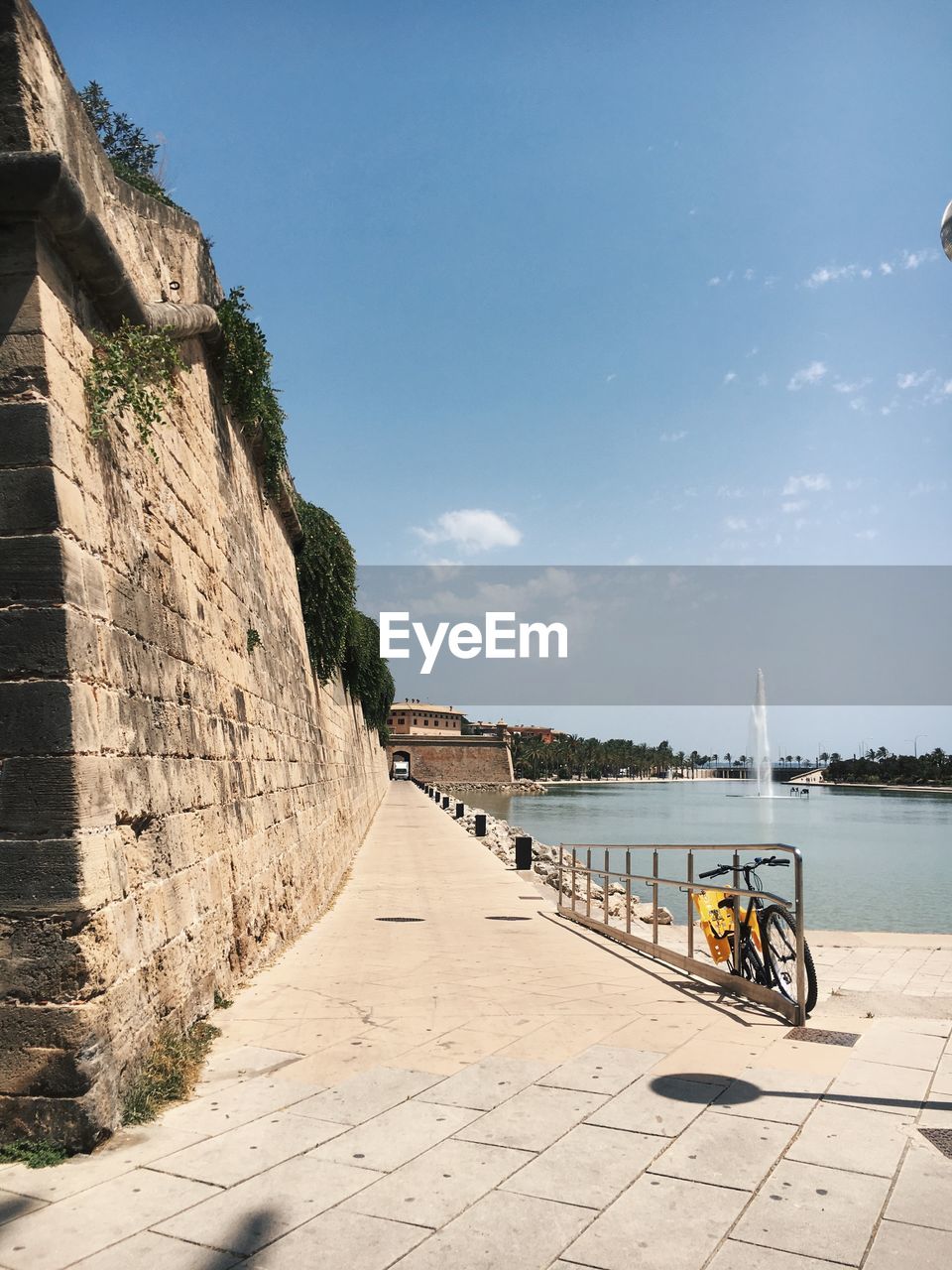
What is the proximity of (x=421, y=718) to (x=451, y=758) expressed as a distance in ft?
95.0

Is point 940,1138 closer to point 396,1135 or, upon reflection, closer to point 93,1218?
point 396,1135

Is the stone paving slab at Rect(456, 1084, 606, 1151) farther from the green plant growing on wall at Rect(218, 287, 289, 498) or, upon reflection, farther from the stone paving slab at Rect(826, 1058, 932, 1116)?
the green plant growing on wall at Rect(218, 287, 289, 498)

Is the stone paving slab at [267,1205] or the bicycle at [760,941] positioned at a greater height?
the stone paving slab at [267,1205]

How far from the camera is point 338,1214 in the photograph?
3.04 meters

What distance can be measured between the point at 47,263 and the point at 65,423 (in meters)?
0.73

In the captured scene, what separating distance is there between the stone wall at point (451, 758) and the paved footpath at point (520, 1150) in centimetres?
9519

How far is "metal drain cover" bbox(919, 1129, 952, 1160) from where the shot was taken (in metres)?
3.54

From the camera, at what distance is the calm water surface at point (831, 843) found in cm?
1988

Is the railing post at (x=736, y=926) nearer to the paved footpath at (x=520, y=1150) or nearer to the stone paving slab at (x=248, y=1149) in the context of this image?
the paved footpath at (x=520, y=1150)

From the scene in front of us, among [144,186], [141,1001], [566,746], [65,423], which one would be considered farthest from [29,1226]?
[566,746]

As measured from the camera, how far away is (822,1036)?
5.26 m

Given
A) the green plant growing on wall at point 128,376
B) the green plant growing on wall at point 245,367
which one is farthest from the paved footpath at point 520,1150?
the green plant growing on wall at point 245,367

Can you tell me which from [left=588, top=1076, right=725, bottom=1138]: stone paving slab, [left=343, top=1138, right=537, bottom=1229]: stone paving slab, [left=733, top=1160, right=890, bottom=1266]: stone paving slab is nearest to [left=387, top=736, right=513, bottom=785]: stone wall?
[left=588, top=1076, right=725, bottom=1138]: stone paving slab

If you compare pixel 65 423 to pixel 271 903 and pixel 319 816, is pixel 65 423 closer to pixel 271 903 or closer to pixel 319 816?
pixel 271 903
